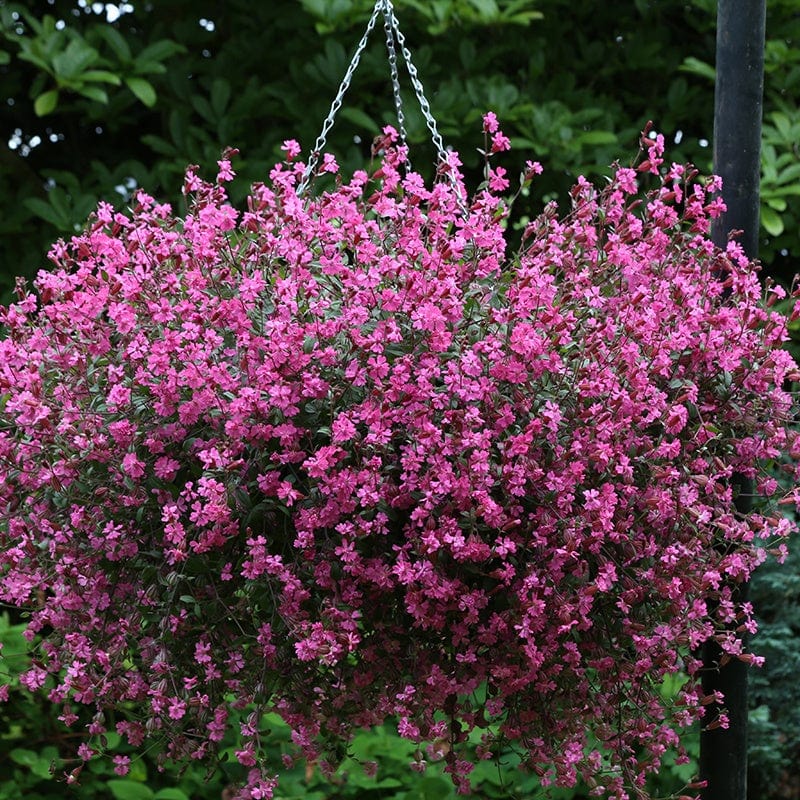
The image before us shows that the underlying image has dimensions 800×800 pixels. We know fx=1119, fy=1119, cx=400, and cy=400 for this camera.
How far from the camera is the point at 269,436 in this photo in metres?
1.38

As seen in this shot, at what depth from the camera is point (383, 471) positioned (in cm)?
139

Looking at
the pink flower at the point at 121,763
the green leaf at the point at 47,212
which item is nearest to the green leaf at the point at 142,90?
the green leaf at the point at 47,212

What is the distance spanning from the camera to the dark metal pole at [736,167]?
1819mm

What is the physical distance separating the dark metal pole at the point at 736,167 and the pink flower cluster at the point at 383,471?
24 centimetres

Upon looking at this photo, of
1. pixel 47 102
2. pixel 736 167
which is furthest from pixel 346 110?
pixel 736 167

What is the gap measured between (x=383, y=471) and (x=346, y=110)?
65.2 inches

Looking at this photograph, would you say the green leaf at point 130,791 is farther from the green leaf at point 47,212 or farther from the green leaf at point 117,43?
the green leaf at point 117,43

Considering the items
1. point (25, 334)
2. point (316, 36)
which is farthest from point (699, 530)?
point (316, 36)

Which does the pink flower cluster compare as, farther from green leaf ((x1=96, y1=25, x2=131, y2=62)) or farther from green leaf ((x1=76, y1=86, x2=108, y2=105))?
green leaf ((x1=96, y1=25, x2=131, y2=62))

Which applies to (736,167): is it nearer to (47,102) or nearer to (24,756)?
(47,102)

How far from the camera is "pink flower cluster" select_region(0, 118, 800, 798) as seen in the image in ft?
4.49

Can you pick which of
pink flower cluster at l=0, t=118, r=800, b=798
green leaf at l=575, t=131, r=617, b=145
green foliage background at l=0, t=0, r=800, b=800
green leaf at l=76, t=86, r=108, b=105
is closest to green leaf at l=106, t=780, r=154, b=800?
green foliage background at l=0, t=0, r=800, b=800

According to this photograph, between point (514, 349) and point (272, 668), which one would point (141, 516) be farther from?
point (514, 349)

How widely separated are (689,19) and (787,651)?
72.7 inches
